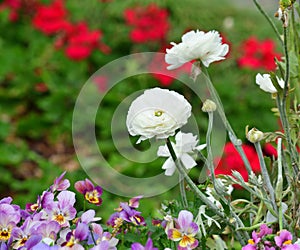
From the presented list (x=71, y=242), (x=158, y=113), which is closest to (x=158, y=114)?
(x=158, y=113)

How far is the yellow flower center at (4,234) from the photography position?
937 mm

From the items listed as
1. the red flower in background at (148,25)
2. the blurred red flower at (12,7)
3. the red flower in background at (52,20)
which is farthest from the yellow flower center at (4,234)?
the blurred red flower at (12,7)

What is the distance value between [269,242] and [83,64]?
2.73 meters

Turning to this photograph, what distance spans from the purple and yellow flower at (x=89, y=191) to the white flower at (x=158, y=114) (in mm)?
152

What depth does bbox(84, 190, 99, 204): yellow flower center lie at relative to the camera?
1069mm

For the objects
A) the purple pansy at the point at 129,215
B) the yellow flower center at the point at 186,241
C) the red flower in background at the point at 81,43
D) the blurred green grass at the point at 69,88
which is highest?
the yellow flower center at the point at 186,241

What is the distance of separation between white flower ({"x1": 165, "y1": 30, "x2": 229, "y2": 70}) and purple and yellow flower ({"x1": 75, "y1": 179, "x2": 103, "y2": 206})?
0.78ft

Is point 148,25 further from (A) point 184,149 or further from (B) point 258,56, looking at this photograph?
(A) point 184,149

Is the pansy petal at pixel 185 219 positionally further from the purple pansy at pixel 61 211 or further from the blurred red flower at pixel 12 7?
the blurred red flower at pixel 12 7

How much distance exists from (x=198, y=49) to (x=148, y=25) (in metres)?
2.48

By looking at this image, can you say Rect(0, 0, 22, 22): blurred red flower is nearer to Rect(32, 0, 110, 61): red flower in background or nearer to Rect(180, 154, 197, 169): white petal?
Rect(32, 0, 110, 61): red flower in background

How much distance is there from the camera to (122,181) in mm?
2416

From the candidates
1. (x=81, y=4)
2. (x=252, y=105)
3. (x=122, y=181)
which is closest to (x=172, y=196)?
(x=122, y=181)

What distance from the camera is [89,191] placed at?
1085 mm
